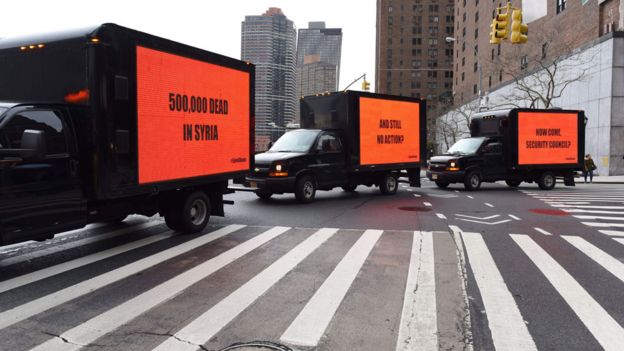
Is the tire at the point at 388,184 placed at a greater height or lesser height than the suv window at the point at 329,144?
lesser

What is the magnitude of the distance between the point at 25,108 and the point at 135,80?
1.54 metres

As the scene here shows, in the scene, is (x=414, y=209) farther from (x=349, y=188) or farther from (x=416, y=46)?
(x=416, y=46)

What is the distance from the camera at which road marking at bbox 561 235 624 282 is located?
20.5 feet

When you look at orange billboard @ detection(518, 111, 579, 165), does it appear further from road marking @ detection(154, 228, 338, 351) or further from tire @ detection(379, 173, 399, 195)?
road marking @ detection(154, 228, 338, 351)

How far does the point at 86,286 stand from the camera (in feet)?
17.6

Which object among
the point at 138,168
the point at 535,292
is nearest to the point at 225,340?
the point at 535,292

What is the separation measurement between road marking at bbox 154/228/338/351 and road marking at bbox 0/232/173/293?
2.48 metres

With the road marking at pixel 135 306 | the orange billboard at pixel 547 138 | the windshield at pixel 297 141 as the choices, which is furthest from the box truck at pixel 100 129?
the orange billboard at pixel 547 138

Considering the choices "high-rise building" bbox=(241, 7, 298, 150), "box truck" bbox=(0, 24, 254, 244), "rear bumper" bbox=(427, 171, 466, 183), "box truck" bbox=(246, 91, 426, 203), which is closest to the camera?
"box truck" bbox=(0, 24, 254, 244)

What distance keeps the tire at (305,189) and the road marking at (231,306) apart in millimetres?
5799

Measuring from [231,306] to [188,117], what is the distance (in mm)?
4247

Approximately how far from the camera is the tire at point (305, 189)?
1312cm

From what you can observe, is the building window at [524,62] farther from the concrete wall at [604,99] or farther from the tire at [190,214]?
the tire at [190,214]

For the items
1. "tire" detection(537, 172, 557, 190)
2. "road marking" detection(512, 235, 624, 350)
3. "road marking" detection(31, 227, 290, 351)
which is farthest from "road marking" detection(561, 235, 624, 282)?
"tire" detection(537, 172, 557, 190)
